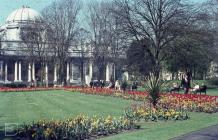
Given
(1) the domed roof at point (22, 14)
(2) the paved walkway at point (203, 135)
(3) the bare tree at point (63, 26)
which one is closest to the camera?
(2) the paved walkway at point (203, 135)

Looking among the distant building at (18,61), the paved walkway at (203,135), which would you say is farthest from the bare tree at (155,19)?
the distant building at (18,61)

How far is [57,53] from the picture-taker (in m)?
64.1

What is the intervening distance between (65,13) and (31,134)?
50056 millimetres

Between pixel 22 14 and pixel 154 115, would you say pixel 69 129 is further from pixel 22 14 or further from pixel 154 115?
pixel 22 14

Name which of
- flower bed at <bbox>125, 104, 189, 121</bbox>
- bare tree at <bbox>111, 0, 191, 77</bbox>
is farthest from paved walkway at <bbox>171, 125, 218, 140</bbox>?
bare tree at <bbox>111, 0, 191, 77</bbox>

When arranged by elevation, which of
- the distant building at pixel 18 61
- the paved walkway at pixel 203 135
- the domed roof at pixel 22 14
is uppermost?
the domed roof at pixel 22 14

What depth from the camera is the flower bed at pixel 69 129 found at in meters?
12.4

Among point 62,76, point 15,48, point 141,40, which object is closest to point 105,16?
point 62,76

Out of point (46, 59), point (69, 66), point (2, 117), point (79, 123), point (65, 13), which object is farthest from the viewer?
point (69, 66)

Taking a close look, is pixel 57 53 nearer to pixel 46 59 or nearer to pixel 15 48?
pixel 46 59

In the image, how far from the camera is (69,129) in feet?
42.1

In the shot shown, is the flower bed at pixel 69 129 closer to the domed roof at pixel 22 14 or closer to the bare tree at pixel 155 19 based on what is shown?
the bare tree at pixel 155 19

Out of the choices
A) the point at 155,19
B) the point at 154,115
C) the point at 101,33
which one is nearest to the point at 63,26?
the point at 101,33

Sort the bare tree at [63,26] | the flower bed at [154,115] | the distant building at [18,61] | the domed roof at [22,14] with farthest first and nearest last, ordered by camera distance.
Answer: the domed roof at [22,14]
the distant building at [18,61]
the bare tree at [63,26]
the flower bed at [154,115]
